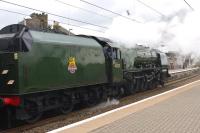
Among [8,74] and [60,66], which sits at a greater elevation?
[60,66]

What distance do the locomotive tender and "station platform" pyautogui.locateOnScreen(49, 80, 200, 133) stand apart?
2.24m

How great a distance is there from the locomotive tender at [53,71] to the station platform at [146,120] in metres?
2.24

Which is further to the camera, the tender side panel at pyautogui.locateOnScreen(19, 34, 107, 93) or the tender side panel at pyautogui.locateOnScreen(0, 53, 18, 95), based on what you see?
the tender side panel at pyautogui.locateOnScreen(19, 34, 107, 93)

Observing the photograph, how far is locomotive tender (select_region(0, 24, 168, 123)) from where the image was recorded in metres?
11.8

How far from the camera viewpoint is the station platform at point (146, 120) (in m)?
9.55

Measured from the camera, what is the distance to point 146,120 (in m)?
10.9

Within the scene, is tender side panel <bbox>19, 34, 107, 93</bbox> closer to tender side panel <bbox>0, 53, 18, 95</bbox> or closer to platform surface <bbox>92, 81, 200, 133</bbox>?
tender side panel <bbox>0, 53, 18, 95</bbox>

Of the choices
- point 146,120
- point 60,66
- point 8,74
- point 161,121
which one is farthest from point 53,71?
point 161,121

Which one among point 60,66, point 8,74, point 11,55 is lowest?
point 8,74

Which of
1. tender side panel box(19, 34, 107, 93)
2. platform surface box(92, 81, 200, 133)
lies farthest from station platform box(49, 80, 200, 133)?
tender side panel box(19, 34, 107, 93)

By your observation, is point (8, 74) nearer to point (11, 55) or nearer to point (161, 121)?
point (11, 55)

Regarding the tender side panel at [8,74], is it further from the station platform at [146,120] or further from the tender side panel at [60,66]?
the station platform at [146,120]

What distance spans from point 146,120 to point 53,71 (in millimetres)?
3746

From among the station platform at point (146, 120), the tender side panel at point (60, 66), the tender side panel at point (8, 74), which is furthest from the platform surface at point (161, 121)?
the tender side panel at point (8, 74)
